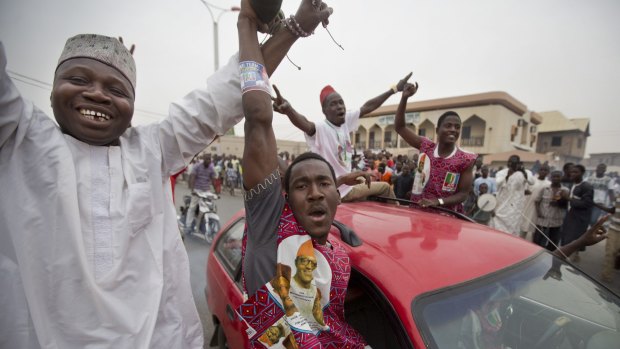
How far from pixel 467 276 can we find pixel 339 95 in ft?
7.42

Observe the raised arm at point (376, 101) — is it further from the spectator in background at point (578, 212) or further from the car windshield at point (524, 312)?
the spectator in background at point (578, 212)

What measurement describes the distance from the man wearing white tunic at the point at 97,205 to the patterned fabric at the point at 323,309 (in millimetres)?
283

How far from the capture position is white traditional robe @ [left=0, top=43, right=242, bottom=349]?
882 millimetres

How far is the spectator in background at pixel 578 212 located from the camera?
5223 mm

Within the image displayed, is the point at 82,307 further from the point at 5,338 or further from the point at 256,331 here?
the point at 256,331

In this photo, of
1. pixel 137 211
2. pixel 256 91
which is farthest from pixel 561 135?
pixel 137 211

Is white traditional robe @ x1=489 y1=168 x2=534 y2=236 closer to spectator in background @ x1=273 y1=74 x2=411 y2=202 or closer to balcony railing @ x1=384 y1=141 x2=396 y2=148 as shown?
spectator in background @ x1=273 y1=74 x2=411 y2=202

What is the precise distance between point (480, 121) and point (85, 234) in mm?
29241

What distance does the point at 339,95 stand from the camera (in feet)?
10.2

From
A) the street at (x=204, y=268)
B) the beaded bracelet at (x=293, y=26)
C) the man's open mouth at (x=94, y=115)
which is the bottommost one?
the street at (x=204, y=268)

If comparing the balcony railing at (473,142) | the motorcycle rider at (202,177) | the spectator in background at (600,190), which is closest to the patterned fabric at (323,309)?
the motorcycle rider at (202,177)

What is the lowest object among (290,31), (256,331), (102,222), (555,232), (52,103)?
(555,232)

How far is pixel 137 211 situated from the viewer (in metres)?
1.03

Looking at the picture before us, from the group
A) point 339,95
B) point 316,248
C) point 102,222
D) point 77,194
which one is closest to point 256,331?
point 316,248
